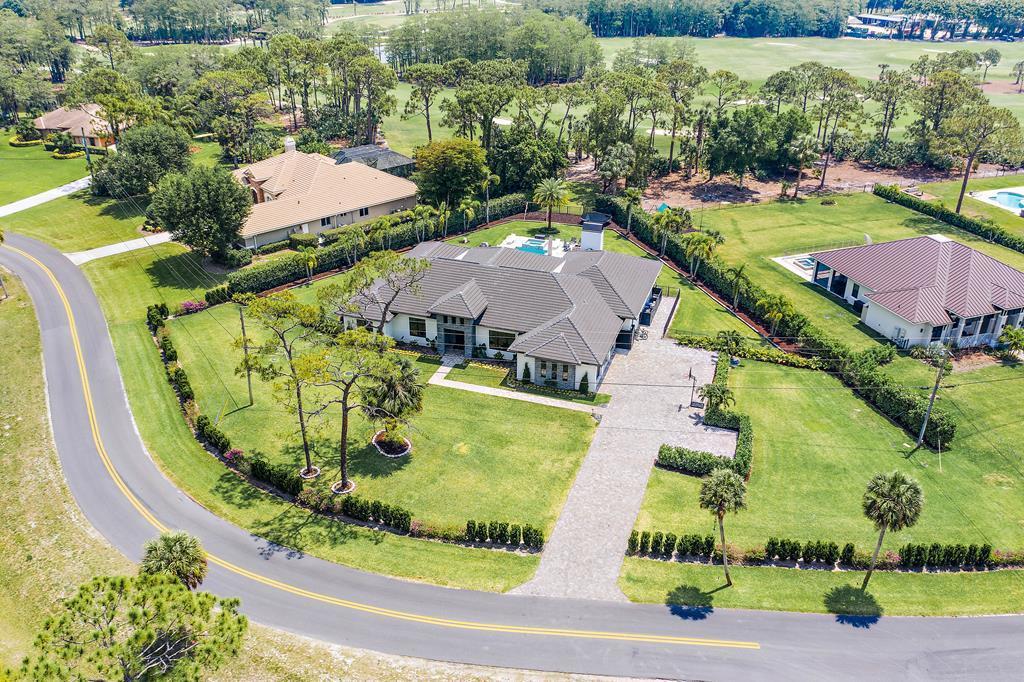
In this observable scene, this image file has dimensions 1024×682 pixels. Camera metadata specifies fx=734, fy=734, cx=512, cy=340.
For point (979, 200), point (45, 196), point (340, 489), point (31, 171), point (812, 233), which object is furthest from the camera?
point (31, 171)

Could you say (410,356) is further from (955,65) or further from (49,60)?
(49,60)

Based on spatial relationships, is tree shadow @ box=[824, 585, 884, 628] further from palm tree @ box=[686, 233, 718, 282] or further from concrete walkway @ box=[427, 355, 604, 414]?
palm tree @ box=[686, 233, 718, 282]

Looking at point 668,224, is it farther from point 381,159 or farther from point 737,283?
point 381,159

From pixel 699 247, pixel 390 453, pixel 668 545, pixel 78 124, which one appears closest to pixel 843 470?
pixel 668 545

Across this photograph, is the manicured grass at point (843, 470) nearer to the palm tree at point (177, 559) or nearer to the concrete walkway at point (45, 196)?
the palm tree at point (177, 559)

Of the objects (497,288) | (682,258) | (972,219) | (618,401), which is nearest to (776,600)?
(618,401)

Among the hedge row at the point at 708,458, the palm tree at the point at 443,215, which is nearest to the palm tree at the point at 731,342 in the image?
the hedge row at the point at 708,458
